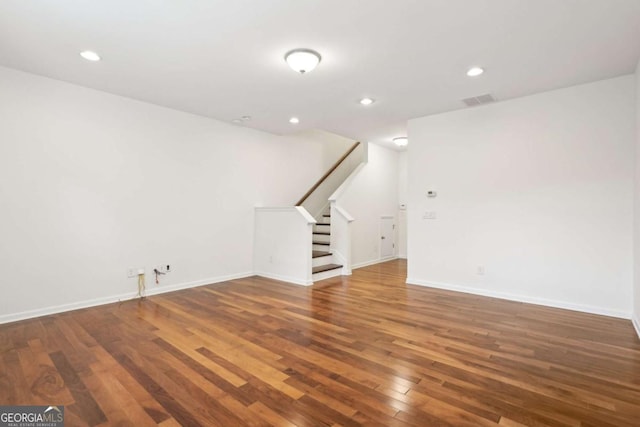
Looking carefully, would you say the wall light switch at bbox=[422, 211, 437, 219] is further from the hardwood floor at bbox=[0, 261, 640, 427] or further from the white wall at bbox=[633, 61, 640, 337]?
the white wall at bbox=[633, 61, 640, 337]

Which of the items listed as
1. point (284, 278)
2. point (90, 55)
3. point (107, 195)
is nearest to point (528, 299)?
point (284, 278)

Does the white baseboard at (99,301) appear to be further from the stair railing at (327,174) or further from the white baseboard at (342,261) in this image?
the stair railing at (327,174)

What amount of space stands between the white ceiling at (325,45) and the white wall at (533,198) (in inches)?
17.3

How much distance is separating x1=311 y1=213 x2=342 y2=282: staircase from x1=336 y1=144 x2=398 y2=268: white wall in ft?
1.97

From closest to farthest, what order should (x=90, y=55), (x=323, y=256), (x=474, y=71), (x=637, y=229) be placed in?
(x=90, y=55)
(x=637, y=229)
(x=474, y=71)
(x=323, y=256)

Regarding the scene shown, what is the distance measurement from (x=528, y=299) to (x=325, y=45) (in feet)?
13.2

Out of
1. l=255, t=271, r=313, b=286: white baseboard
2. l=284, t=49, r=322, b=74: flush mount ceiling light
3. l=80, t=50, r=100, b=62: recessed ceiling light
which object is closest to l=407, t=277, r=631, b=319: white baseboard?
l=255, t=271, r=313, b=286: white baseboard

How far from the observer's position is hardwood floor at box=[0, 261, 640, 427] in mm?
1814

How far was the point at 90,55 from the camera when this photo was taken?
3072 mm

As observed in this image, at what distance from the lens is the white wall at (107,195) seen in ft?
11.2

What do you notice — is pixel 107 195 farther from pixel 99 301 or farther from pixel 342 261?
pixel 342 261

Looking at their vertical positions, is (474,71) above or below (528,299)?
above

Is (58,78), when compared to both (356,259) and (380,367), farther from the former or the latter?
(356,259)

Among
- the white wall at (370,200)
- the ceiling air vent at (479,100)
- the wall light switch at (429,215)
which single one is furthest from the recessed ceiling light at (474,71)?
the white wall at (370,200)
